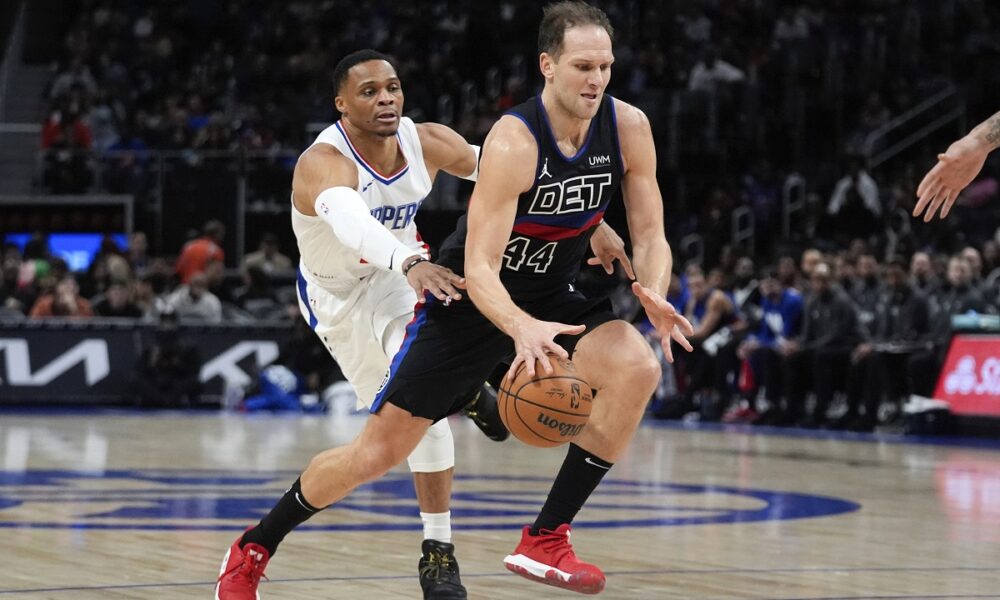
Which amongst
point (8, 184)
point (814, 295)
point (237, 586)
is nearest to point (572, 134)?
point (237, 586)

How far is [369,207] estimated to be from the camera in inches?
240

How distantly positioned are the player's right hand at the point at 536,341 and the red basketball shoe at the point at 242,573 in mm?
1239

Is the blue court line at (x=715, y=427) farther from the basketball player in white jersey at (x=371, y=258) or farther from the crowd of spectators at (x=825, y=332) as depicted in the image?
the basketball player in white jersey at (x=371, y=258)

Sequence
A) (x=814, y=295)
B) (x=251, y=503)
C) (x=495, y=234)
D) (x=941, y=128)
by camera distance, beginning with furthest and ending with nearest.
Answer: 1. (x=941, y=128)
2. (x=814, y=295)
3. (x=251, y=503)
4. (x=495, y=234)

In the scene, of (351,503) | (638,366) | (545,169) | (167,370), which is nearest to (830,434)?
(167,370)

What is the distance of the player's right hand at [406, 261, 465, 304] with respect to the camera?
5.25 m

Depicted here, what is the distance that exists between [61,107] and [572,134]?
774 inches

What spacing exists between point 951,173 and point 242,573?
2798mm

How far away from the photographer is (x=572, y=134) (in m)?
5.51

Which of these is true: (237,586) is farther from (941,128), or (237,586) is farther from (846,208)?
(941,128)

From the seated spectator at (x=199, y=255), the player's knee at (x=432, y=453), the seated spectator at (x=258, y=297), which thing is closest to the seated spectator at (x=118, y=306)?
the seated spectator at (x=199, y=255)

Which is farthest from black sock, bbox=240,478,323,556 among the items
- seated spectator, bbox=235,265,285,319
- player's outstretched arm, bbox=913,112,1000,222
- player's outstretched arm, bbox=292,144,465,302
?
seated spectator, bbox=235,265,285,319

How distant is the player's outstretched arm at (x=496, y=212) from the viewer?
205 inches

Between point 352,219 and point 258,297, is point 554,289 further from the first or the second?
point 258,297
